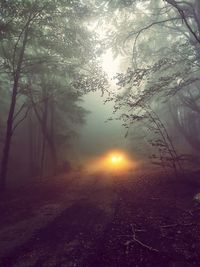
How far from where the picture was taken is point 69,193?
465 inches

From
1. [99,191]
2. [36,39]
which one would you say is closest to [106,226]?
[99,191]

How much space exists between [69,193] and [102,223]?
4.25 metres

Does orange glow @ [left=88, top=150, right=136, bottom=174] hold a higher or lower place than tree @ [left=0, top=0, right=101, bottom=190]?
lower

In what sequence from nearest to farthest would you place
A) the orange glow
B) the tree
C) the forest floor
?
the forest floor → the tree → the orange glow

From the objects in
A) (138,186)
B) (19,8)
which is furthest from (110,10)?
(138,186)

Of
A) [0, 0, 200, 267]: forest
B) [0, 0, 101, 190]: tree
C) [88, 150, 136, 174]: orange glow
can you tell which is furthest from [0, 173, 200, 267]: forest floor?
[88, 150, 136, 174]: orange glow

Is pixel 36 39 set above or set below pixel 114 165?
above

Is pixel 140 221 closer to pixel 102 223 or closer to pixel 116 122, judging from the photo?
pixel 102 223

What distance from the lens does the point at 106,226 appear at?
751 centimetres

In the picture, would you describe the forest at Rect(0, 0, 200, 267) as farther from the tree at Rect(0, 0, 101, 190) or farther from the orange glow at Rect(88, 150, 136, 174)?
the orange glow at Rect(88, 150, 136, 174)

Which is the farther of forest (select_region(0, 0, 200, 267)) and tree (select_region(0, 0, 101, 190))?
tree (select_region(0, 0, 101, 190))

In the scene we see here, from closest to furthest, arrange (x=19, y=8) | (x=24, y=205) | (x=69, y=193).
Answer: (x=24, y=205) < (x=69, y=193) < (x=19, y=8)

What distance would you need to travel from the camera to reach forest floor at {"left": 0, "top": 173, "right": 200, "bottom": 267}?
19.3ft

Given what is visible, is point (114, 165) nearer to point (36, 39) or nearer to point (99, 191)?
point (36, 39)
